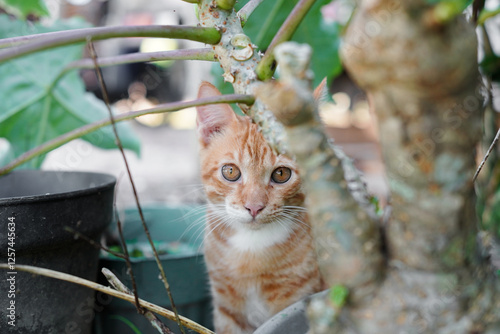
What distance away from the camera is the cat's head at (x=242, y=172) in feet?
3.39

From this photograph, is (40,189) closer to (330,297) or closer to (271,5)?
(271,5)

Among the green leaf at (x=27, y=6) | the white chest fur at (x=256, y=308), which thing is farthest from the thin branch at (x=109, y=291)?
the green leaf at (x=27, y=6)

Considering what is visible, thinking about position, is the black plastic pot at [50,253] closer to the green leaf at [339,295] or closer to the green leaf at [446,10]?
the green leaf at [339,295]

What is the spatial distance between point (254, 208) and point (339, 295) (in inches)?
22.7

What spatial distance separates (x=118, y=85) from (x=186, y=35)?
5205 mm

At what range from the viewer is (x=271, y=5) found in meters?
1.18

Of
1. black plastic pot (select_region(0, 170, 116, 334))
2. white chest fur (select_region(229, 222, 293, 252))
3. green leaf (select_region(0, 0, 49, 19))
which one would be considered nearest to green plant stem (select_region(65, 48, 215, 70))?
black plastic pot (select_region(0, 170, 116, 334))

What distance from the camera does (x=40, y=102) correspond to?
1337 mm

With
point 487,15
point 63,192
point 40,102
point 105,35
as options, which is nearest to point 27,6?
point 40,102

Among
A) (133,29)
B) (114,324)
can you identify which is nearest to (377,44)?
(133,29)

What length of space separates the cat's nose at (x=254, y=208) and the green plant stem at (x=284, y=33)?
440 mm

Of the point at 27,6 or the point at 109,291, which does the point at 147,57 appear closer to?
the point at 109,291

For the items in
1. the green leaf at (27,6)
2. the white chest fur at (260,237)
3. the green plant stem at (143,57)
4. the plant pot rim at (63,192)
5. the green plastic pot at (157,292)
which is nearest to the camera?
the green plant stem at (143,57)

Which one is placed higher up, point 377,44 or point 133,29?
point 133,29
